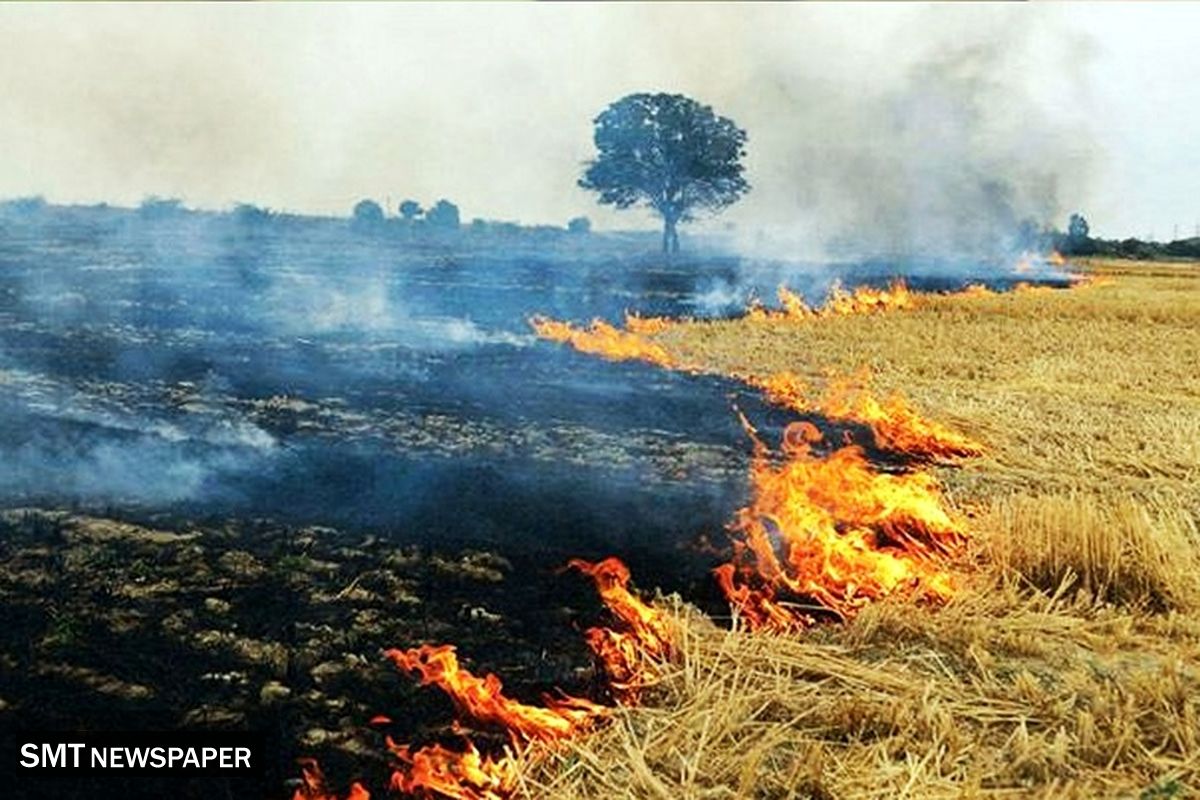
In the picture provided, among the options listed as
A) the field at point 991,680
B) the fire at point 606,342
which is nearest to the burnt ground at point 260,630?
the field at point 991,680

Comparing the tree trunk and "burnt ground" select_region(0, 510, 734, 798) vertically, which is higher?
the tree trunk

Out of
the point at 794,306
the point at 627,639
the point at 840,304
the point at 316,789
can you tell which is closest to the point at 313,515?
the point at 627,639

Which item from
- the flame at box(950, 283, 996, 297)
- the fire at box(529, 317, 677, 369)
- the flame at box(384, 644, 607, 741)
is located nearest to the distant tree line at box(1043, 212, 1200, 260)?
the flame at box(950, 283, 996, 297)

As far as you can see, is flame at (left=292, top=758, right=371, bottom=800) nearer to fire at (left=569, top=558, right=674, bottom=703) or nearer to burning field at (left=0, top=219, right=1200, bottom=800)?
burning field at (left=0, top=219, right=1200, bottom=800)

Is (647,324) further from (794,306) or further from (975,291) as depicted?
(975,291)

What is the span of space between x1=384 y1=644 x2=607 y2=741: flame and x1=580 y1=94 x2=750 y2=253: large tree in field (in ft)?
131

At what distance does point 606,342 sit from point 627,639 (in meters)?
13.3

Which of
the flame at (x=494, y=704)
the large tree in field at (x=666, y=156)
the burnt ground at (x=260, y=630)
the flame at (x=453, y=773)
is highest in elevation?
the large tree in field at (x=666, y=156)

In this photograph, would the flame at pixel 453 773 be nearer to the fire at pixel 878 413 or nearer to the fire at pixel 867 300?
the fire at pixel 878 413

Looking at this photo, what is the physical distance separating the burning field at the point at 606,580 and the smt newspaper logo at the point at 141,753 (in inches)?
3.9

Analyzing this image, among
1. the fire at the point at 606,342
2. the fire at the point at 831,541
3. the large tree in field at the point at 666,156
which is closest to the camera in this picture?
the fire at the point at 831,541

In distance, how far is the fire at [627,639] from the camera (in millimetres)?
5168

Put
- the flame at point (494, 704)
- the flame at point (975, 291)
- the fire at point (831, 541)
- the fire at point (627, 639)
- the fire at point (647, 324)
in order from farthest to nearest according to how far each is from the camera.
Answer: the flame at point (975, 291), the fire at point (647, 324), the fire at point (831, 541), the fire at point (627, 639), the flame at point (494, 704)

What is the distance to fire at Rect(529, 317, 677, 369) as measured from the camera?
685 inches
